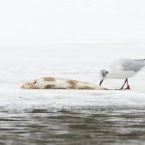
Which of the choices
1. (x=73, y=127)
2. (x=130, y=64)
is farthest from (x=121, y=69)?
(x=73, y=127)

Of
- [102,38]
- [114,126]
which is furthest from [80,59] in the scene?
[114,126]

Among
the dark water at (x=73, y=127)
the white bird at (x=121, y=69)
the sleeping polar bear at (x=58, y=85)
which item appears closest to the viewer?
the dark water at (x=73, y=127)

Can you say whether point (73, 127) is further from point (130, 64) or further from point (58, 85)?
point (130, 64)

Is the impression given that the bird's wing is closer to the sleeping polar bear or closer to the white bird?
the white bird

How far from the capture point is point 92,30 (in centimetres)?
4141

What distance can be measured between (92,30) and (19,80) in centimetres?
2610

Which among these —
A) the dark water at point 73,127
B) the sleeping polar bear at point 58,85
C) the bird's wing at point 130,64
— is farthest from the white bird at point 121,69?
the dark water at point 73,127

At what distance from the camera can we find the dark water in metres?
6.49

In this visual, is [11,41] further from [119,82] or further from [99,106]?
[99,106]

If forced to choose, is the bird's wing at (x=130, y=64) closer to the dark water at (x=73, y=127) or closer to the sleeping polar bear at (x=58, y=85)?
the sleeping polar bear at (x=58, y=85)

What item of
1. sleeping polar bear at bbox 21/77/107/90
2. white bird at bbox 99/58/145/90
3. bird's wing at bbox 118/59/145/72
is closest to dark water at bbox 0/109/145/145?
sleeping polar bear at bbox 21/77/107/90

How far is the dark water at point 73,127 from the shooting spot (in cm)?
649

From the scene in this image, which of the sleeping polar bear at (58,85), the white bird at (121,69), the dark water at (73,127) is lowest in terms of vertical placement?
the dark water at (73,127)

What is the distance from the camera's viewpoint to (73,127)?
24.5 feet
